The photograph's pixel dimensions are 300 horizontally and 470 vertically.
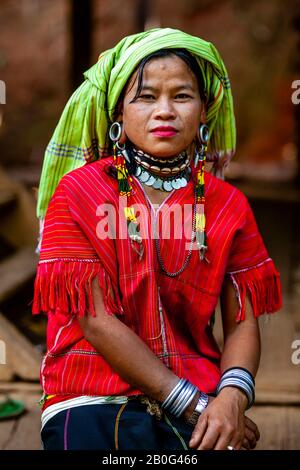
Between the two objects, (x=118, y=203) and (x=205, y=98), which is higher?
(x=205, y=98)

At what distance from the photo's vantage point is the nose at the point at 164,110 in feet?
7.25

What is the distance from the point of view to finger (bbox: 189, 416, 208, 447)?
2.09 m

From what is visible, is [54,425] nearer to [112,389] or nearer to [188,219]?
[112,389]

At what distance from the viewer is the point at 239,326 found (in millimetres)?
2410

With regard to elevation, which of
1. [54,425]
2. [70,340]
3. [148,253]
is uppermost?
[148,253]

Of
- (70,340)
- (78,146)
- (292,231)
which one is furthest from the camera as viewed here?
(292,231)

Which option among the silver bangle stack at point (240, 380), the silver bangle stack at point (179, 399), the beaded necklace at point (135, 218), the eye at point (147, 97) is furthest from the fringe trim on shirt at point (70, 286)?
the eye at point (147, 97)

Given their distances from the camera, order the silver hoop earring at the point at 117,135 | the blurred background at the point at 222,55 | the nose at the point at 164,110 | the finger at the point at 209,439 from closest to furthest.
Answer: the finger at the point at 209,439 < the nose at the point at 164,110 < the silver hoop earring at the point at 117,135 < the blurred background at the point at 222,55

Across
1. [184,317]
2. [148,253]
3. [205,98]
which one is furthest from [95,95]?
[184,317]

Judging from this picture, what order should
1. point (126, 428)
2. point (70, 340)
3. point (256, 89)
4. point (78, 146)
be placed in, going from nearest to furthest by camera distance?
point (126, 428) < point (70, 340) < point (78, 146) < point (256, 89)

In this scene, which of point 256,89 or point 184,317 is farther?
point 256,89

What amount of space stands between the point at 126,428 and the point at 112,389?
4.8 inches

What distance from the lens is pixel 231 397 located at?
86.0 inches

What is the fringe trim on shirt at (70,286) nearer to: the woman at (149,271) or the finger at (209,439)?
the woman at (149,271)
